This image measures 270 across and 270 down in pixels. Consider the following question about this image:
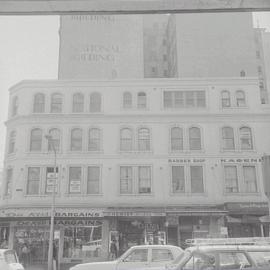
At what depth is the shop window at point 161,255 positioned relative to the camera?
1193 centimetres

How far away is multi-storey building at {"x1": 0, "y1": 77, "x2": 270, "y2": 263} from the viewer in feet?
88.2

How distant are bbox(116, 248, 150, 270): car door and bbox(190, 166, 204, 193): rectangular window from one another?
16.4 meters

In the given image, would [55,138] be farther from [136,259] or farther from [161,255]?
[161,255]

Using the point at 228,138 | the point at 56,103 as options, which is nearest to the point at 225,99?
the point at 228,138

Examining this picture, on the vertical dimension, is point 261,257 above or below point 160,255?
above

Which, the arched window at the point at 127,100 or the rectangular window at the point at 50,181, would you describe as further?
the arched window at the point at 127,100

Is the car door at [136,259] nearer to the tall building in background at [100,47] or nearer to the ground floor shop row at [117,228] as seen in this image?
the ground floor shop row at [117,228]

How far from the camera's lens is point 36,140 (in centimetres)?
2923

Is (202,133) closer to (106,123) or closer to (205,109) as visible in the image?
(205,109)

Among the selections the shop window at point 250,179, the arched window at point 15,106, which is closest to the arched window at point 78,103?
the arched window at point 15,106

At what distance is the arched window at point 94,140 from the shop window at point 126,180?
255cm

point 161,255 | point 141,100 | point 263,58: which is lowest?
point 161,255

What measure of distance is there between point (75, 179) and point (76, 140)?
2.98m

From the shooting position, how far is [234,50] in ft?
146
